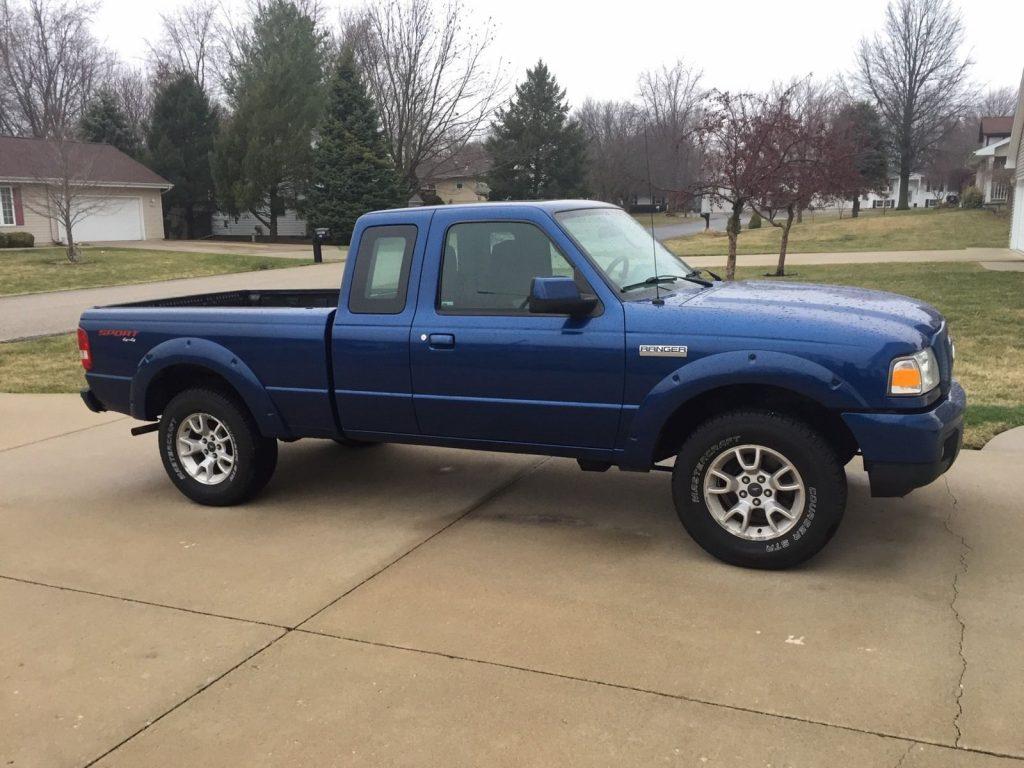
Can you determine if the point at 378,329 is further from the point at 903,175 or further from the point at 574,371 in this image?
the point at 903,175

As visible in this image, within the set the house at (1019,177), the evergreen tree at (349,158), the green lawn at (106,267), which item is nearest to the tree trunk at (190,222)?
the evergreen tree at (349,158)

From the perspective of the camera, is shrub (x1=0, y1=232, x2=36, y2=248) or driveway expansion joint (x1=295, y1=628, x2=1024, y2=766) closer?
driveway expansion joint (x1=295, y1=628, x2=1024, y2=766)

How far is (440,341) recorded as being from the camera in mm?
5008

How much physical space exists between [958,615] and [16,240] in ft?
125

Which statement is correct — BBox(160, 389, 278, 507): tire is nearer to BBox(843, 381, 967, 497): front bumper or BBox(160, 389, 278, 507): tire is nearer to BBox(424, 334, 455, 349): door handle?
BBox(424, 334, 455, 349): door handle

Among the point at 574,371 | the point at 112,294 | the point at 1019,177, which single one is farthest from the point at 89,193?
the point at 574,371

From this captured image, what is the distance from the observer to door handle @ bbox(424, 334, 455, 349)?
4.98 metres

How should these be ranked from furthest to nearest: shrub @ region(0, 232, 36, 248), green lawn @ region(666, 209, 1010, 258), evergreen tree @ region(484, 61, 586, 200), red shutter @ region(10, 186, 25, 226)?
evergreen tree @ region(484, 61, 586, 200) < red shutter @ region(10, 186, 25, 226) < shrub @ region(0, 232, 36, 248) < green lawn @ region(666, 209, 1010, 258)

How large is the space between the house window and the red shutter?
0.11 meters

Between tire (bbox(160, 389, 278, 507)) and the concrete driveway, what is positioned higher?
tire (bbox(160, 389, 278, 507))

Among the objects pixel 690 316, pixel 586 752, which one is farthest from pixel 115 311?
pixel 586 752

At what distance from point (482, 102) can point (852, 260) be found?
77.1 feet

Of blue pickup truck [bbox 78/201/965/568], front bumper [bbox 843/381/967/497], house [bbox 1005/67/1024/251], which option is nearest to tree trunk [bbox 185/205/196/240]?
house [bbox 1005/67/1024/251]

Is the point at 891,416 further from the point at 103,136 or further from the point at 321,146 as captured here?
the point at 103,136
